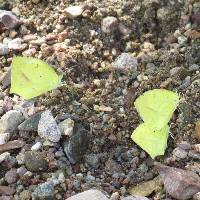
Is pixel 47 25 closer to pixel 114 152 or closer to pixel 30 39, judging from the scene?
pixel 30 39

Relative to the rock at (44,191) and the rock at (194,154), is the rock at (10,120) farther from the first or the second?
the rock at (194,154)

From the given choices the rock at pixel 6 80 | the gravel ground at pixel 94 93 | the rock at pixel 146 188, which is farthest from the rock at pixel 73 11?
the rock at pixel 146 188

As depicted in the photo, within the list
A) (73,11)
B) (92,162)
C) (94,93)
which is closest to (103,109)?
(94,93)

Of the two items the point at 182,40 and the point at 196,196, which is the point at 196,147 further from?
the point at 182,40

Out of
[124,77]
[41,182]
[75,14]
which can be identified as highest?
[75,14]

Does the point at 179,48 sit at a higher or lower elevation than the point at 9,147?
higher

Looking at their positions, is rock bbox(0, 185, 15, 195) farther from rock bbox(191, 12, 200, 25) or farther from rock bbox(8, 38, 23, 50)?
rock bbox(191, 12, 200, 25)

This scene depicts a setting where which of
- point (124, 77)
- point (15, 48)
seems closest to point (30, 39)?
point (15, 48)
